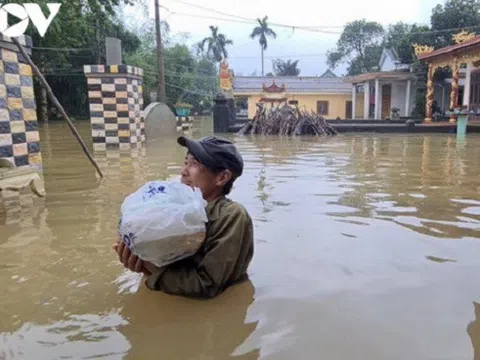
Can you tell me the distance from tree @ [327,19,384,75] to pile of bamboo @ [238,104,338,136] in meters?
25.3

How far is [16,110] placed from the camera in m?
5.36

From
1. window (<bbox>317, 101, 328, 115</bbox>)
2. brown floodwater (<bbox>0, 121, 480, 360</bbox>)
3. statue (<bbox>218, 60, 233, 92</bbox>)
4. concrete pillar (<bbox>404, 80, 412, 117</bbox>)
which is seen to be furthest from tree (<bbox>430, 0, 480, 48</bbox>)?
brown floodwater (<bbox>0, 121, 480, 360</bbox>)

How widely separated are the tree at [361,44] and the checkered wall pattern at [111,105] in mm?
33006

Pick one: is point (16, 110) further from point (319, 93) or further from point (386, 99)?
point (319, 93)

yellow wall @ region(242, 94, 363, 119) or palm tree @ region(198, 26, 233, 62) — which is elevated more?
palm tree @ region(198, 26, 233, 62)

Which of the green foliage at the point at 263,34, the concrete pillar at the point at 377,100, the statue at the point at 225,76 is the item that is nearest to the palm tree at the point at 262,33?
the green foliage at the point at 263,34

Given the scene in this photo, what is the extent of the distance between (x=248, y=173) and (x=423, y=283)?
4392 mm

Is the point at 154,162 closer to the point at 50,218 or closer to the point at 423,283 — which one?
the point at 50,218

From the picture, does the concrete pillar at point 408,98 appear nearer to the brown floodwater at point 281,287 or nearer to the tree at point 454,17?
the tree at point 454,17

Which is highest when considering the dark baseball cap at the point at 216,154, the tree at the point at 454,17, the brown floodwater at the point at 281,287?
the tree at the point at 454,17

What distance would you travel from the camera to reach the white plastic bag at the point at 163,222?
6.77ft

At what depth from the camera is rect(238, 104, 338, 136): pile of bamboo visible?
55.6ft

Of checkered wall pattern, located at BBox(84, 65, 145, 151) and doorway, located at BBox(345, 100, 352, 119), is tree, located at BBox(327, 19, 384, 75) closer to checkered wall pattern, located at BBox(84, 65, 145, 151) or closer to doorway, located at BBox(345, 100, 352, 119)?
doorway, located at BBox(345, 100, 352, 119)

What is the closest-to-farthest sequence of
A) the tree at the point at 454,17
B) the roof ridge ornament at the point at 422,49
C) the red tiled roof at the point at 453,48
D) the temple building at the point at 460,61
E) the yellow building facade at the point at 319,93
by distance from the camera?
the red tiled roof at the point at 453,48 < the temple building at the point at 460,61 < the roof ridge ornament at the point at 422,49 < the tree at the point at 454,17 < the yellow building facade at the point at 319,93
